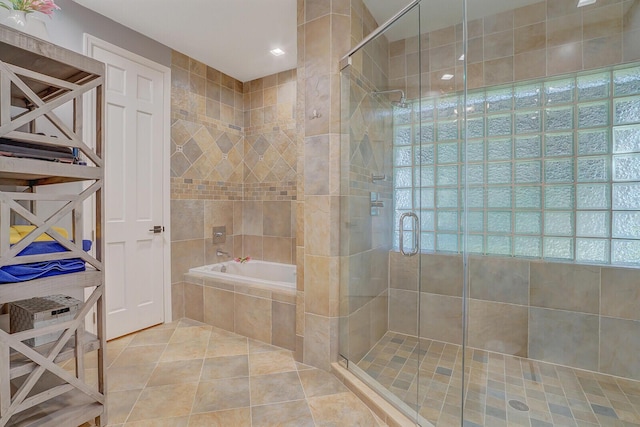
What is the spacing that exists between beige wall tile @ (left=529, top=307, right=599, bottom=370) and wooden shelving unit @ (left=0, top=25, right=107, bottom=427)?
2673mm

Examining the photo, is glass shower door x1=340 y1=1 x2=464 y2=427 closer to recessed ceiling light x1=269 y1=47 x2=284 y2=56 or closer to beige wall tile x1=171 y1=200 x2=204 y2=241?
recessed ceiling light x1=269 y1=47 x2=284 y2=56

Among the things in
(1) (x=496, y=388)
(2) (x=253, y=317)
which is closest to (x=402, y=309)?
(1) (x=496, y=388)

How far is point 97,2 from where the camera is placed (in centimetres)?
218

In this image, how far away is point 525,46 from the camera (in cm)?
217

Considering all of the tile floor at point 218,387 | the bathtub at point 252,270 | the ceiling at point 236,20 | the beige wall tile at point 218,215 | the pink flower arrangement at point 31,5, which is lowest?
the tile floor at point 218,387

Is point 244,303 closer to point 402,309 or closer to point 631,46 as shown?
point 402,309

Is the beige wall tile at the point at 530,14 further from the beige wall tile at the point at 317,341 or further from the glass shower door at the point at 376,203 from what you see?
the beige wall tile at the point at 317,341

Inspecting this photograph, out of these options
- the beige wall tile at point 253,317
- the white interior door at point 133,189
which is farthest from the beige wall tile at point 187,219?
the beige wall tile at point 253,317

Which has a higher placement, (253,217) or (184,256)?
(253,217)

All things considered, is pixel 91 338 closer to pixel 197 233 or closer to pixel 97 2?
pixel 197 233

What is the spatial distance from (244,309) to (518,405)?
1951mm

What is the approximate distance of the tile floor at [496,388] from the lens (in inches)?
61.2

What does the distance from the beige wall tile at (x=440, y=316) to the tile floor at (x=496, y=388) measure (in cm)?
12

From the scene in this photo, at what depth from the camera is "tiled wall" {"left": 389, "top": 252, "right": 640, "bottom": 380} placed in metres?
1.90
